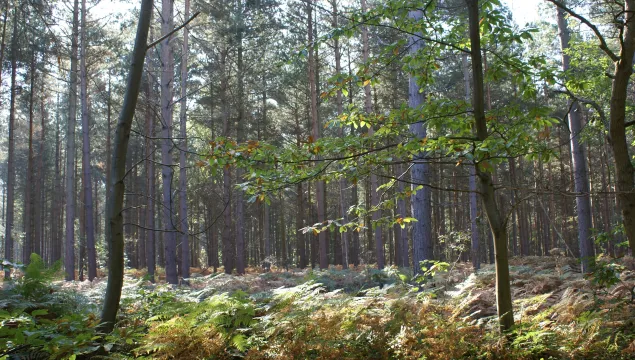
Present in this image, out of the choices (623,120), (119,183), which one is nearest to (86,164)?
(119,183)

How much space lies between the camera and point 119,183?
384cm

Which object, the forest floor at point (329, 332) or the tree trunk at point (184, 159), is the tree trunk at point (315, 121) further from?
the forest floor at point (329, 332)

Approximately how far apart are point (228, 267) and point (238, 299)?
16.5 metres

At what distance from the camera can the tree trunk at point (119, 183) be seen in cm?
384

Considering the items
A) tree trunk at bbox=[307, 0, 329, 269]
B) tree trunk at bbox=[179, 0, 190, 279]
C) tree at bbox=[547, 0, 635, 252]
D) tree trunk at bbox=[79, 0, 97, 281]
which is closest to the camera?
tree at bbox=[547, 0, 635, 252]

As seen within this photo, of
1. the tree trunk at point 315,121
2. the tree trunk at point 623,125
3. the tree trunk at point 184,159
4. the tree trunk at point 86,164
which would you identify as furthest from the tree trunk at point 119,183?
the tree trunk at point 86,164

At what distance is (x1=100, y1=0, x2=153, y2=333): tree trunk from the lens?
384cm

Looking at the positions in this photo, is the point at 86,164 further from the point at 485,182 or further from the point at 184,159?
the point at 485,182

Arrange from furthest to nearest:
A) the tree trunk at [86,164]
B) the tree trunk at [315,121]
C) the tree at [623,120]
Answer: the tree trunk at [315,121] < the tree trunk at [86,164] < the tree at [623,120]

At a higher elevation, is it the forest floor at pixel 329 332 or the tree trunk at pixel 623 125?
the tree trunk at pixel 623 125

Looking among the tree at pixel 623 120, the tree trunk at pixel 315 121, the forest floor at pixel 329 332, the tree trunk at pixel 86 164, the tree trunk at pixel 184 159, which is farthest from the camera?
the tree trunk at pixel 315 121

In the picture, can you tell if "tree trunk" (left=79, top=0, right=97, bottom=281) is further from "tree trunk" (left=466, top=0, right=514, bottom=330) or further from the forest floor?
"tree trunk" (left=466, top=0, right=514, bottom=330)

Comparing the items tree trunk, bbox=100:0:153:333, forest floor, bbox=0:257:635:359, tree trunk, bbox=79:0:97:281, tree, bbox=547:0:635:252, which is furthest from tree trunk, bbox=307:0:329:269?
tree, bbox=547:0:635:252

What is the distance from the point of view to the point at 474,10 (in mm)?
3879
